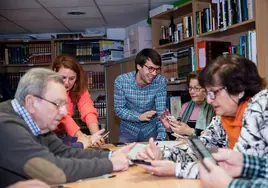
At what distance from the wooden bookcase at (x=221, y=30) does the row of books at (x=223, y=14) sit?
5 centimetres

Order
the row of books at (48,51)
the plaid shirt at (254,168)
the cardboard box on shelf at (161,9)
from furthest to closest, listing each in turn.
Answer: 1. the row of books at (48,51)
2. the cardboard box on shelf at (161,9)
3. the plaid shirt at (254,168)

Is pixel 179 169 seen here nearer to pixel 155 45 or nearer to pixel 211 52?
pixel 211 52

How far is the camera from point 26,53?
573 cm

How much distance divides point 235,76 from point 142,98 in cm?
150

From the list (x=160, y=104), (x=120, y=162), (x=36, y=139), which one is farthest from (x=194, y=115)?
(x=36, y=139)

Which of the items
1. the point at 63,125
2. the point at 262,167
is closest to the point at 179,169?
the point at 262,167

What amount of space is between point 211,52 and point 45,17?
264cm

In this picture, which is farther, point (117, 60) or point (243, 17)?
point (117, 60)

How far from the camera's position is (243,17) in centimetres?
311

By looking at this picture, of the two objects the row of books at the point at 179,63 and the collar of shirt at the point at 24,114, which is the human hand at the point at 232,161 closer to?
the collar of shirt at the point at 24,114

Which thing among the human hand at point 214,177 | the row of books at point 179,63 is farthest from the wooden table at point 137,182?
the row of books at point 179,63

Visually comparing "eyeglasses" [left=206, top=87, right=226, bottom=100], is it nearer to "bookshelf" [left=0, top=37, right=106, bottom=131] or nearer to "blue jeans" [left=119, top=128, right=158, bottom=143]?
"blue jeans" [left=119, top=128, right=158, bottom=143]

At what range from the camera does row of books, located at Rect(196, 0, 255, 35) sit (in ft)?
10.1

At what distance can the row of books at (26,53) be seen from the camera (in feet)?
18.7
